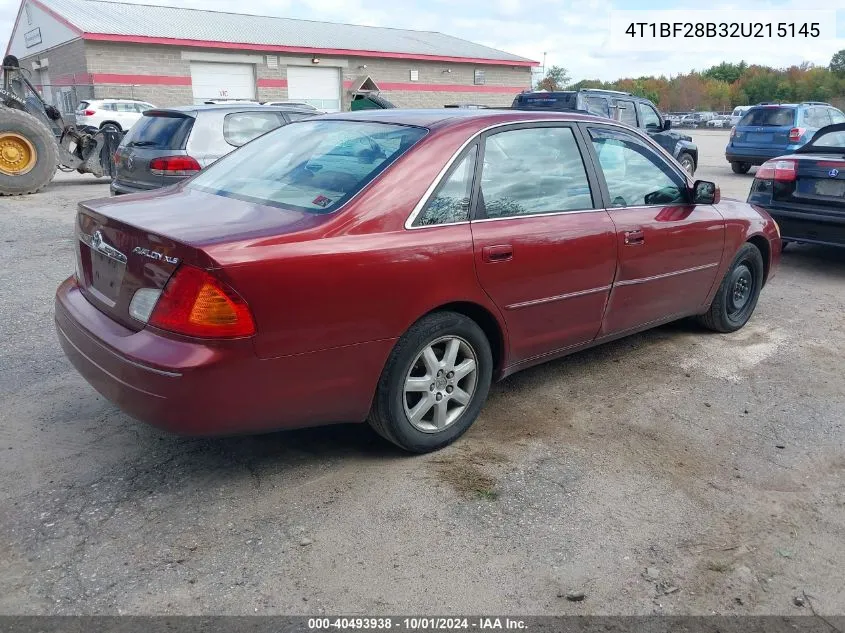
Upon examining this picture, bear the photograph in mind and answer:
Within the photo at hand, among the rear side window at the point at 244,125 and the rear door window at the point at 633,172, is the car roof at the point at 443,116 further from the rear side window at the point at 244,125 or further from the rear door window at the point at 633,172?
the rear side window at the point at 244,125

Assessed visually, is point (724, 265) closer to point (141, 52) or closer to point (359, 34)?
→ point (141, 52)

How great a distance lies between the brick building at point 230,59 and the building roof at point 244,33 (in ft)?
0.17

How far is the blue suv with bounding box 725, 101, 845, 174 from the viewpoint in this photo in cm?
1623

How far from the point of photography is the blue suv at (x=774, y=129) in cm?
1623

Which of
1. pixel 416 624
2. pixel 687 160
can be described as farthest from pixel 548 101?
pixel 416 624

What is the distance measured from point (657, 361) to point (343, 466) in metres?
2.45

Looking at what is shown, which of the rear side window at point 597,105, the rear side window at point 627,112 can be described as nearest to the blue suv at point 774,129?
the rear side window at point 627,112

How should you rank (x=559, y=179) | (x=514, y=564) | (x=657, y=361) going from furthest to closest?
1. (x=657, y=361)
2. (x=559, y=179)
3. (x=514, y=564)

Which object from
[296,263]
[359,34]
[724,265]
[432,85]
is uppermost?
[359,34]

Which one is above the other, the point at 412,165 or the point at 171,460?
the point at 412,165

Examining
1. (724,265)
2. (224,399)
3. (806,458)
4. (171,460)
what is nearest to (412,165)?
(224,399)

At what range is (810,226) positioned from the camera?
7285 mm

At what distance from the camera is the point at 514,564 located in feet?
9.04

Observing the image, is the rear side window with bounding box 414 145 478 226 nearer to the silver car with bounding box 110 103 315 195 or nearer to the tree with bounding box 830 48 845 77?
the silver car with bounding box 110 103 315 195
